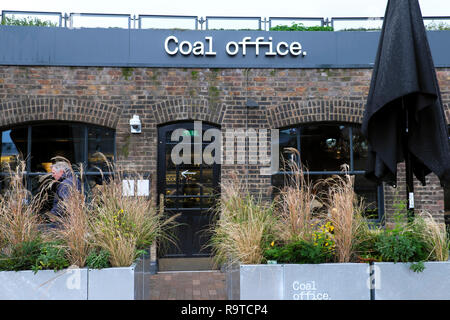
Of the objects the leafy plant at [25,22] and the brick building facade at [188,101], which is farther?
the leafy plant at [25,22]

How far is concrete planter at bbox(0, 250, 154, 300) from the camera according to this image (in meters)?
3.12

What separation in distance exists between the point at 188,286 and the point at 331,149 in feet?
11.1

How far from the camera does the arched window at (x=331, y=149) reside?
266 inches

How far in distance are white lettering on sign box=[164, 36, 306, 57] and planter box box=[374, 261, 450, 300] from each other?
14.5 ft

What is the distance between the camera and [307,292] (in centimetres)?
319

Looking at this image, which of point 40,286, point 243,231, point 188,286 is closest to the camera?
point 40,286

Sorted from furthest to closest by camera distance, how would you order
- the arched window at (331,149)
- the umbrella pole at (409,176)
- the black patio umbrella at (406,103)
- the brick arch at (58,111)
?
the arched window at (331,149), the brick arch at (58,111), the umbrella pole at (409,176), the black patio umbrella at (406,103)

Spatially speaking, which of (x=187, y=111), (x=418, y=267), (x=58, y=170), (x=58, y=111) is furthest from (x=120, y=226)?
(x=58, y=111)

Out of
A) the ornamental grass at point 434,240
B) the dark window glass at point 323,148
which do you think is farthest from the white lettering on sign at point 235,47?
the ornamental grass at point 434,240

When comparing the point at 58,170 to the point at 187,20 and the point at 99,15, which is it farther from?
the point at 187,20

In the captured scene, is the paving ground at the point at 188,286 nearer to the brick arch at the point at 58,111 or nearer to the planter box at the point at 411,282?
the planter box at the point at 411,282

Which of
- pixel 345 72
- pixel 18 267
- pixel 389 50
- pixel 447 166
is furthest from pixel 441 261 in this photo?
pixel 345 72

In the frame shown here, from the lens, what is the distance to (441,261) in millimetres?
3338

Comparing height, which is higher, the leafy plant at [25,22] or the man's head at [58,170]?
the leafy plant at [25,22]
